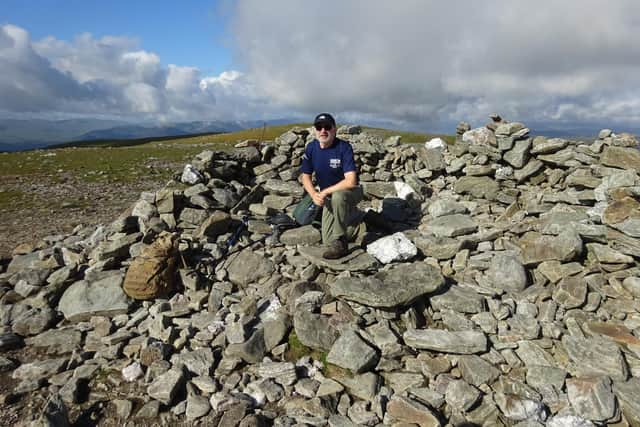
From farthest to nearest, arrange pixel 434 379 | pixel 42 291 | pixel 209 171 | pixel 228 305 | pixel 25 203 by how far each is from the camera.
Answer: pixel 25 203 → pixel 209 171 → pixel 42 291 → pixel 228 305 → pixel 434 379

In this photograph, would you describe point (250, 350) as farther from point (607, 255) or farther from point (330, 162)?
point (607, 255)

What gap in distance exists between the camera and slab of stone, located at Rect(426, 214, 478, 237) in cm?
968

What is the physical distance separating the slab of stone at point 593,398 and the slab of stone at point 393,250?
3.84m

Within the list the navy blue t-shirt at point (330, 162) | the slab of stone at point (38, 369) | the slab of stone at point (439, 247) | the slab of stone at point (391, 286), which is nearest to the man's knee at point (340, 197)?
the navy blue t-shirt at point (330, 162)

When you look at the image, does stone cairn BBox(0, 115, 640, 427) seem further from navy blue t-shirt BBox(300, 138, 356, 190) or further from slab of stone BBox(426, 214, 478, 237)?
navy blue t-shirt BBox(300, 138, 356, 190)

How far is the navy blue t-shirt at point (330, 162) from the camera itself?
868 cm

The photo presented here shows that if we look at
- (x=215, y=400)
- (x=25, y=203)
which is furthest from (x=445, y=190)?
(x=25, y=203)

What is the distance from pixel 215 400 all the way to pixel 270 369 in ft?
3.31

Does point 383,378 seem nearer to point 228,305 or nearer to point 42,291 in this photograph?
point 228,305

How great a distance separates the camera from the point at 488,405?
558cm

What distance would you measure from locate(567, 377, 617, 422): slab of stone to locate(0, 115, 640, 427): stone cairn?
25mm

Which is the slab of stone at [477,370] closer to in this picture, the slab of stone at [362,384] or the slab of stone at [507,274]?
the slab of stone at [362,384]

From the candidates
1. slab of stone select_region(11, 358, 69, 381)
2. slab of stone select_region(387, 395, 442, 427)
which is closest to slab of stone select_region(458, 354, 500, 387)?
slab of stone select_region(387, 395, 442, 427)

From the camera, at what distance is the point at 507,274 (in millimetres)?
7875
